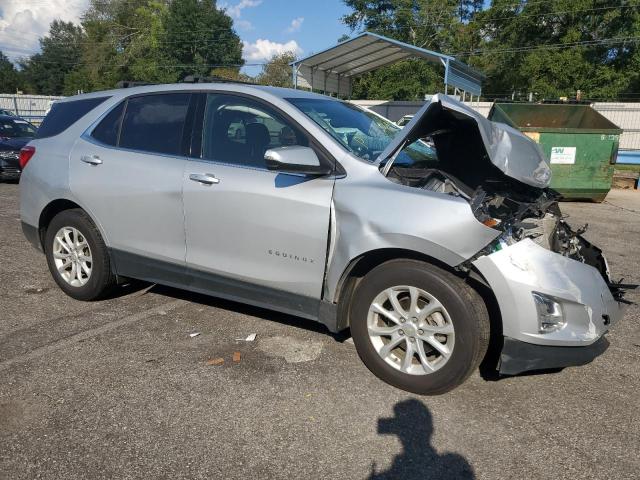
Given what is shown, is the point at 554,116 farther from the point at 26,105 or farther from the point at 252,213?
the point at 26,105

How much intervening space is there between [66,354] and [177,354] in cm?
77

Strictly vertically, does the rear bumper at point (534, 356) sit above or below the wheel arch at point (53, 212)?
below

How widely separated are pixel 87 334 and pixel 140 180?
1226 mm

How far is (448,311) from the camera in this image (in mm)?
3035

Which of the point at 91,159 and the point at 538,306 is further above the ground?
the point at 91,159

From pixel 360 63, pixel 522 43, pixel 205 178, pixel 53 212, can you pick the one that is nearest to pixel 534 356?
pixel 205 178

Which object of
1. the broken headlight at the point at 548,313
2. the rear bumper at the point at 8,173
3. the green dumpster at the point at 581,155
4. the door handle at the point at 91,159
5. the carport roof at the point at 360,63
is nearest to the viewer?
the broken headlight at the point at 548,313

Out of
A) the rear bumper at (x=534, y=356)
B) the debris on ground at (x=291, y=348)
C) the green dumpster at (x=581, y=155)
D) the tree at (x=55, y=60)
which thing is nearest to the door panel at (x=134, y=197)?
the debris on ground at (x=291, y=348)

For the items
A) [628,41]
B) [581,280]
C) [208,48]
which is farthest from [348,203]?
[208,48]

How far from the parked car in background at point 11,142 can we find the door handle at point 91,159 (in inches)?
335

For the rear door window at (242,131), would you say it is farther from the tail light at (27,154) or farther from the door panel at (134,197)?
the tail light at (27,154)

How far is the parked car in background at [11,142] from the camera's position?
475 inches

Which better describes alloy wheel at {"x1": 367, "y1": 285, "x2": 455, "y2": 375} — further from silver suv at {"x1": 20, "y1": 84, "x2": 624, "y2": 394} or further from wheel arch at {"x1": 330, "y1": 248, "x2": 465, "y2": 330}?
wheel arch at {"x1": 330, "y1": 248, "x2": 465, "y2": 330}

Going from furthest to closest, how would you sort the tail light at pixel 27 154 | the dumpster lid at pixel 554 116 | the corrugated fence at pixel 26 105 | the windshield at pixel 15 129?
1. the corrugated fence at pixel 26 105
2. the windshield at pixel 15 129
3. the dumpster lid at pixel 554 116
4. the tail light at pixel 27 154
